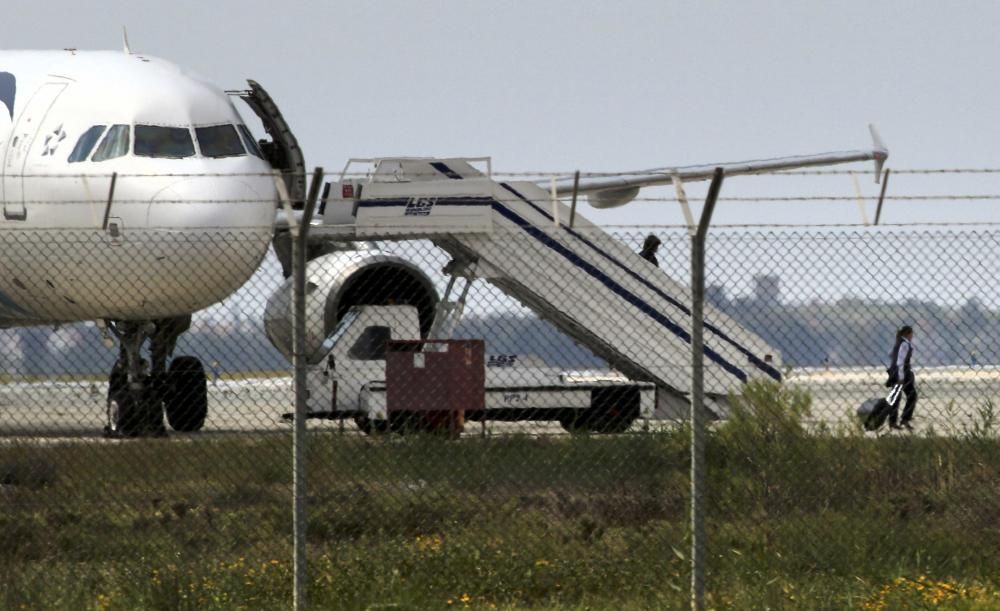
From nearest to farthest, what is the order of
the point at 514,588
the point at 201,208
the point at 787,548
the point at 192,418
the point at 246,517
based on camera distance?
the point at 514,588 < the point at 787,548 < the point at 246,517 < the point at 201,208 < the point at 192,418

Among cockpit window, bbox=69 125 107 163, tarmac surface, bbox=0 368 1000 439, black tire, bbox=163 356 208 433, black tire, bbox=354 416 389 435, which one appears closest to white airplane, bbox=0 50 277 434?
cockpit window, bbox=69 125 107 163

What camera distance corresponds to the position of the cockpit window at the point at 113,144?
19.1 m

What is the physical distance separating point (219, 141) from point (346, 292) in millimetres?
4087

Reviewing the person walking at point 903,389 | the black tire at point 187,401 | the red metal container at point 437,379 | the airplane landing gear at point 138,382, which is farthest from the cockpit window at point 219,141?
the person walking at point 903,389

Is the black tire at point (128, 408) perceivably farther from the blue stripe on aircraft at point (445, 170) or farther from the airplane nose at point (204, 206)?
the blue stripe on aircraft at point (445, 170)

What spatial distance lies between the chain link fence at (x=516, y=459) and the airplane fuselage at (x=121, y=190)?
0.06m

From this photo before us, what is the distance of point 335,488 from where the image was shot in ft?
47.9

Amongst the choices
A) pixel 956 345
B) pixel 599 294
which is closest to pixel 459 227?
pixel 599 294

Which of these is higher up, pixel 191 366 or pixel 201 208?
pixel 201 208

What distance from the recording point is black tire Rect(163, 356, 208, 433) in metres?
21.8

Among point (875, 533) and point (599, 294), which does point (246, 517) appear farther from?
point (599, 294)

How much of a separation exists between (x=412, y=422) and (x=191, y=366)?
5810 millimetres

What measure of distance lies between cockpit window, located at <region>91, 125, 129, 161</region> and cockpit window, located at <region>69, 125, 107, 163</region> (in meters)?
0.10

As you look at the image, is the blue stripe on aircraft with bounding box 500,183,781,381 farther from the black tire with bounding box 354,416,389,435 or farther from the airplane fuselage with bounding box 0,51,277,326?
the airplane fuselage with bounding box 0,51,277,326
